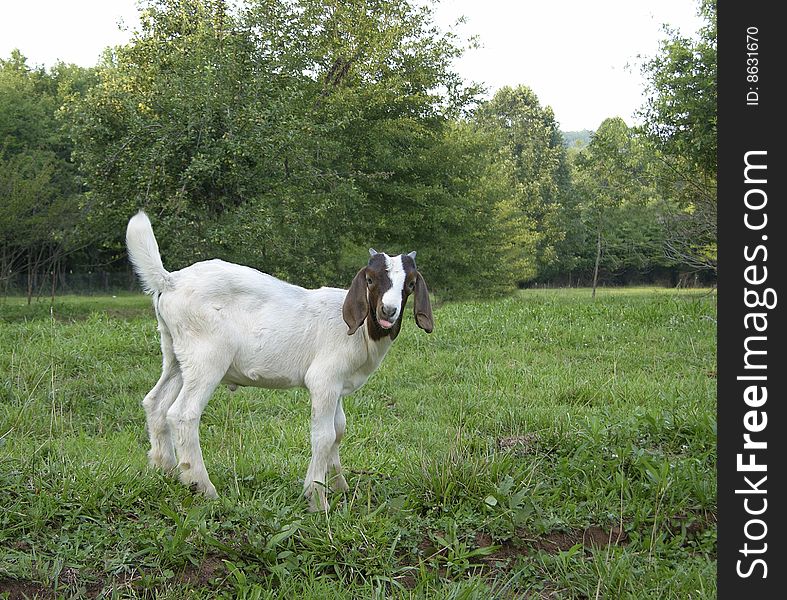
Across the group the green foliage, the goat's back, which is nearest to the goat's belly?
the goat's back

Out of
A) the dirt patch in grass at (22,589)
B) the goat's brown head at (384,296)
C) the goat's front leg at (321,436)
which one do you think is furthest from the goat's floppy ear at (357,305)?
the dirt patch in grass at (22,589)

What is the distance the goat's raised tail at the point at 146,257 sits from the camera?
4.98 meters

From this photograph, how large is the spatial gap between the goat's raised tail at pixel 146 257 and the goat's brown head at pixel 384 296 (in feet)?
4.25

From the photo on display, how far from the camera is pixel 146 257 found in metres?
4.98

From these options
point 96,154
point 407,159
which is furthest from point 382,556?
point 407,159

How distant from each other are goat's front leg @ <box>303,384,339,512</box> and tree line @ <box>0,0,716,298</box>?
458 inches

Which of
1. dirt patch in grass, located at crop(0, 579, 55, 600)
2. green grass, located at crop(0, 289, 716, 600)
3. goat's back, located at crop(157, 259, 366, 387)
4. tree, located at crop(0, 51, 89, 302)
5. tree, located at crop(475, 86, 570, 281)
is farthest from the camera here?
tree, located at crop(475, 86, 570, 281)

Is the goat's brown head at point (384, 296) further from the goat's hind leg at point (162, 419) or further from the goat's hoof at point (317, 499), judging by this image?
the goat's hind leg at point (162, 419)

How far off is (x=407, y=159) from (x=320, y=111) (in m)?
3.70

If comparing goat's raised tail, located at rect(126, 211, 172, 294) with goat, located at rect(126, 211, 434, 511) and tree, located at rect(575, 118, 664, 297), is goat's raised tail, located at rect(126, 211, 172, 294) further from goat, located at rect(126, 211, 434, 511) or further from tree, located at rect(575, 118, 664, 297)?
tree, located at rect(575, 118, 664, 297)

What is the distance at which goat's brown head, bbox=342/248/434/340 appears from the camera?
4.37 metres

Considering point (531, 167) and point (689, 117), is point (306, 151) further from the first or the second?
point (531, 167)

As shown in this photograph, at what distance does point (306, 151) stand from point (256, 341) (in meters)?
16.6
